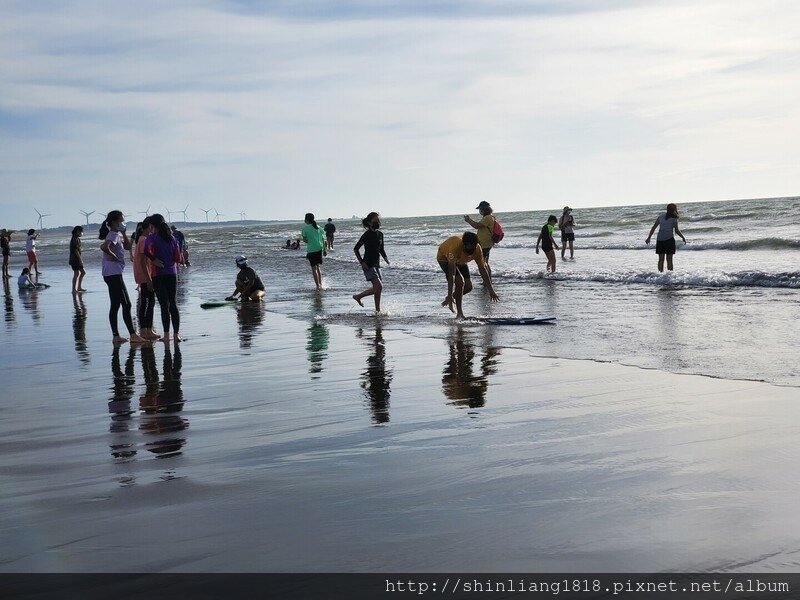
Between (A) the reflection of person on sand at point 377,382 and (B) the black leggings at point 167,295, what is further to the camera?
(B) the black leggings at point 167,295

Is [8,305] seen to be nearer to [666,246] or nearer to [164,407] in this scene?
[164,407]

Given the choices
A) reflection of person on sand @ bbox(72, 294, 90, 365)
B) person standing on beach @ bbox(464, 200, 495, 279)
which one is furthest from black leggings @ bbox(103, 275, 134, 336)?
person standing on beach @ bbox(464, 200, 495, 279)

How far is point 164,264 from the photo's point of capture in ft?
39.8

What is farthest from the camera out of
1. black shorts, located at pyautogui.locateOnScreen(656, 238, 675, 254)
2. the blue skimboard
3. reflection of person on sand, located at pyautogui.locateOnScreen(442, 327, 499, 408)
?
black shorts, located at pyautogui.locateOnScreen(656, 238, 675, 254)

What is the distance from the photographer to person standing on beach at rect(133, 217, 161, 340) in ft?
40.7

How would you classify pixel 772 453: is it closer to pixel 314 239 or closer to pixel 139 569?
pixel 139 569

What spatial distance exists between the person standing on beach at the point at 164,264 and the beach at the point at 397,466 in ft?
7.93

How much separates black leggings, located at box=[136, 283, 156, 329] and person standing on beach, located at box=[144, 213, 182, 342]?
0.33 m

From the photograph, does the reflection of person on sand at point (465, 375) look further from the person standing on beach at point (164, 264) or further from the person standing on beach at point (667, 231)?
the person standing on beach at point (667, 231)

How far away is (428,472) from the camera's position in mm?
4949

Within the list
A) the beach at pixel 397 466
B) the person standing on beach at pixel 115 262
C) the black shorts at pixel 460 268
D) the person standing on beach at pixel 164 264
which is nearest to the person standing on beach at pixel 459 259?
the black shorts at pixel 460 268

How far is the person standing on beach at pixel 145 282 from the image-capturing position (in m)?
12.4

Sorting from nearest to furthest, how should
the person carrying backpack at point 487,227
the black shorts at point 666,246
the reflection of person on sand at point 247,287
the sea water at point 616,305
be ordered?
the sea water at point 616,305 < the person carrying backpack at point 487,227 < the reflection of person on sand at point 247,287 < the black shorts at point 666,246

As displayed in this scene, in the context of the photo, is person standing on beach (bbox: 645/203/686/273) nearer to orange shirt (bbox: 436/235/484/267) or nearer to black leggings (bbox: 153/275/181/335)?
orange shirt (bbox: 436/235/484/267)
